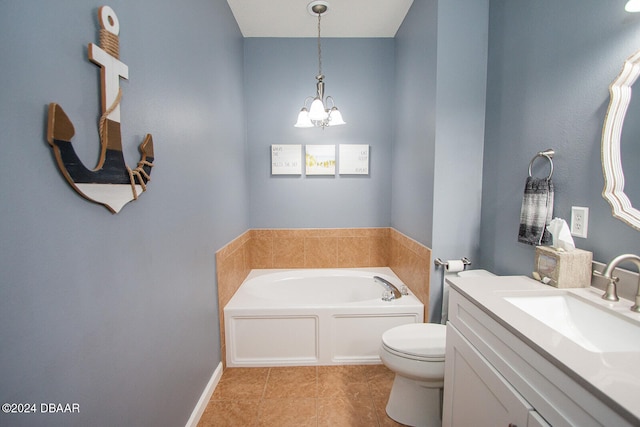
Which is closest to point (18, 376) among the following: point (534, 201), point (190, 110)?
point (190, 110)

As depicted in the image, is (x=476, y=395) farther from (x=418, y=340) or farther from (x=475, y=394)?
(x=418, y=340)

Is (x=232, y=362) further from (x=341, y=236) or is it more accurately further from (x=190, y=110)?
(x=190, y=110)

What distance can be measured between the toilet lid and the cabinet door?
0.60ft

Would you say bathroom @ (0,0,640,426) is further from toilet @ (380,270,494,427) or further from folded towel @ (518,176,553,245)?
toilet @ (380,270,494,427)

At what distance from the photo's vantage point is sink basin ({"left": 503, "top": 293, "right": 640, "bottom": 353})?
845 mm

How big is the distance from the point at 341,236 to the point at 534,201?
5.68 ft

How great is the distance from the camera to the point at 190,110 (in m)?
1.48

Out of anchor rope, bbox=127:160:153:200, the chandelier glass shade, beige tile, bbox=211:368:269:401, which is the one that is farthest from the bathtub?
the chandelier glass shade

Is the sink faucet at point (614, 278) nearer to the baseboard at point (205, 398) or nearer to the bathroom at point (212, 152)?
the bathroom at point (212, 152)

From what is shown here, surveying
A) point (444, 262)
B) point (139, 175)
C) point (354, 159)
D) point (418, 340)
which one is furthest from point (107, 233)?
point (354, 159)

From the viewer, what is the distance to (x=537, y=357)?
72cm

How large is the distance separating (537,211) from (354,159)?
5.48ft

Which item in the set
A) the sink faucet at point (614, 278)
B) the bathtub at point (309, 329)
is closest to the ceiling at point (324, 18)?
the sink faucet at point (614, 278)

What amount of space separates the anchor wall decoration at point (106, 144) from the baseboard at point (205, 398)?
1281 millimetres
